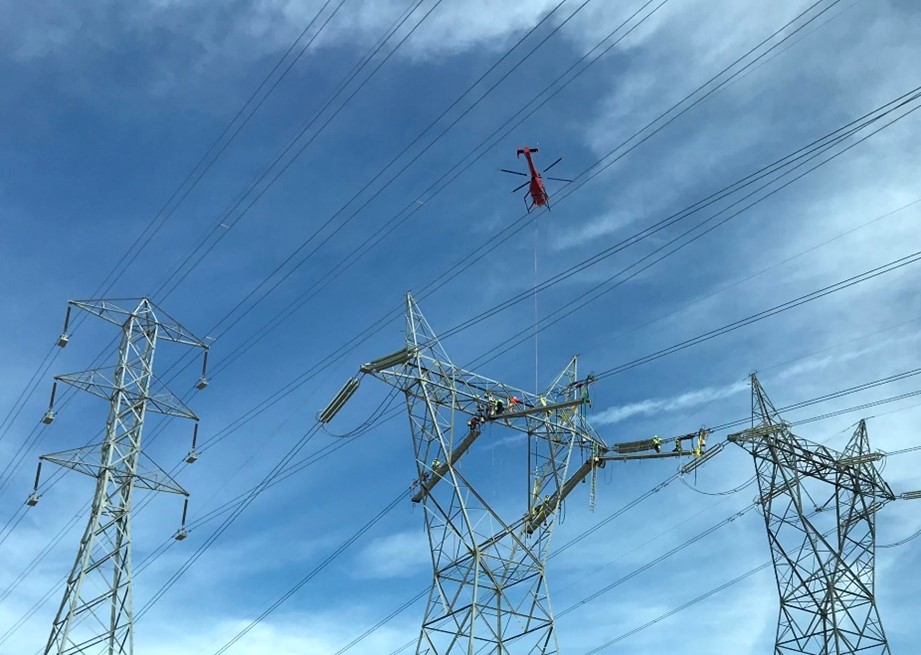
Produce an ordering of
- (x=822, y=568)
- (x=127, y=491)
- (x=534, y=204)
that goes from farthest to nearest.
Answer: (x=822, y=568) < (x=127, y=491) < (x=534, y=204)

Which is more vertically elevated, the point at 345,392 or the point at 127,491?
the point at 345,392

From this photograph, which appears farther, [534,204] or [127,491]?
[127,491]

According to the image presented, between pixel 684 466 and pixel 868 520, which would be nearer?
pixel 684 466

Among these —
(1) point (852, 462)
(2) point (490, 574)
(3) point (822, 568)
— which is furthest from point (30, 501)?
(1) point (852, 462)

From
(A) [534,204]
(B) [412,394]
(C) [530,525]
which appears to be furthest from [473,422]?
(A) [534,204]

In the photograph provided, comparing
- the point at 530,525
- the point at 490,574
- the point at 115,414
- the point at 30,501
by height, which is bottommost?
the point at 490,574

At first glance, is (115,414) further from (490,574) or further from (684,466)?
(684,466)

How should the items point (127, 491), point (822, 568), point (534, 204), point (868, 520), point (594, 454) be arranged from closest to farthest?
point (534, 204) < point (127, 491) < point (594, 454) < point (822, 568) < point (868, 520)

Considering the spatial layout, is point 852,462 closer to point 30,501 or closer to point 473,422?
point 473,422

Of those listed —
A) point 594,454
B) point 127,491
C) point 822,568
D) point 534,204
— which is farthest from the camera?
point 822,568
